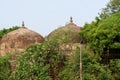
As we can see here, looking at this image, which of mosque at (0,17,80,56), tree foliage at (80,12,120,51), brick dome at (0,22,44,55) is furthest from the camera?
brick dome at (0,22,44,55)

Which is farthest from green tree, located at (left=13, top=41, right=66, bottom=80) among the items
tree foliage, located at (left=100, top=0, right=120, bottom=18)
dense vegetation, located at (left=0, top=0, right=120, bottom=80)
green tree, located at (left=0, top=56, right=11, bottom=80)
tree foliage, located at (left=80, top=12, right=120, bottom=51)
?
tree foliage, located at (left=100, top=0, right=120, bottom=18)

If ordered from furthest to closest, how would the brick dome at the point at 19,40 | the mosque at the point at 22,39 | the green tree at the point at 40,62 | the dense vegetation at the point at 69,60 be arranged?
the brick dome at the point at 19,40, the mosque at the point at 22,39, the green tree at the point at 40,62, the dense vegetation at the point at 69,60

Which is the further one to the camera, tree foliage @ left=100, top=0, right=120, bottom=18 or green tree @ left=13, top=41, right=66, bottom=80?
tree foliage @ left=100, top=0, right=120, bottom=18

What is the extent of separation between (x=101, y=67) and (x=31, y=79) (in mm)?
2958

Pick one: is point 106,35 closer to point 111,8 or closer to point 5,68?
point 5,68

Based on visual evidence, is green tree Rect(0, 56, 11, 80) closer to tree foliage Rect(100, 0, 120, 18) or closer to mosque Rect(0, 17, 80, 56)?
mosque Rect(0, 17, 80, 56)

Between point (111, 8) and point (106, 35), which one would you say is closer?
point (106, 35)

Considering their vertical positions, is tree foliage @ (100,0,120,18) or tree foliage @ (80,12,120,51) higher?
tree foliage @ (100,0,120,18)

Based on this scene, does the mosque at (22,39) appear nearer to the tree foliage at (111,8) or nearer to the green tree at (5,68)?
the green tree at (5,68)

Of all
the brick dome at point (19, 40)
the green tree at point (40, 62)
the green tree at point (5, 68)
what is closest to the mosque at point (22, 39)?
the brick dome at point (19, 40)

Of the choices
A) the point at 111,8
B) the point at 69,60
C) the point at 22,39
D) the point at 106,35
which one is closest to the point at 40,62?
the point at 69,60

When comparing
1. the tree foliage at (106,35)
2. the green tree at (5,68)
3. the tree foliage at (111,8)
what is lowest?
the green tree at (5,68)

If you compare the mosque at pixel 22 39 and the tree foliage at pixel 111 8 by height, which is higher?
the tree foliage at pixel 111 8

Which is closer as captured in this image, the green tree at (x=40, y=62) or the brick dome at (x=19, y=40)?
the green tree at (x=40, y=62)
